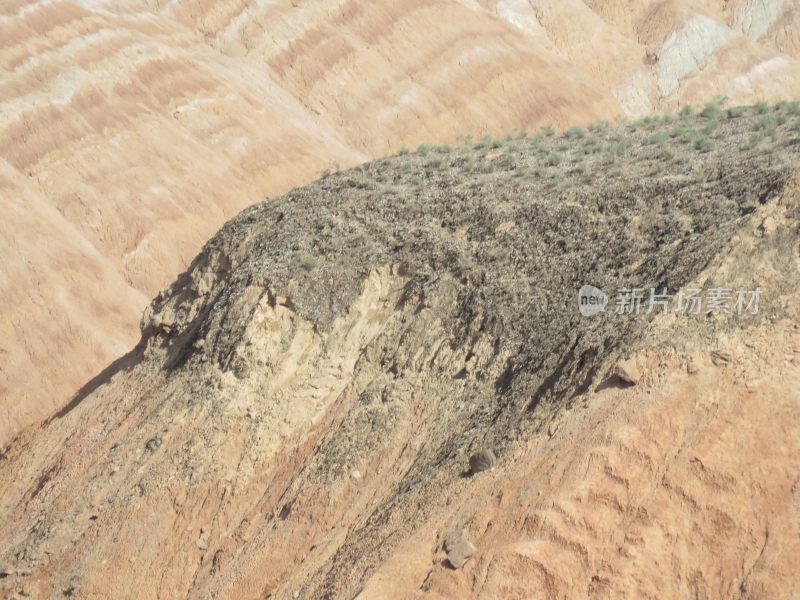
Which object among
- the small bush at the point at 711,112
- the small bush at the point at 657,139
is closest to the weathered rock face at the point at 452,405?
the small bush at the point at 657,139

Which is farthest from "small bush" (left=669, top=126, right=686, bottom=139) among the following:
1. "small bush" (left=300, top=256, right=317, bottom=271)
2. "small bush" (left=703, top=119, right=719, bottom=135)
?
"small bush" (left=300, top=256, right=317, bottom=271)

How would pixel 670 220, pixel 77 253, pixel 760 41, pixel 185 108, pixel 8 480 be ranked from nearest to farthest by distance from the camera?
1. pixel 670 220
2. pixel 8 480
3. pixel 77 253
4. pixel 185 108
5. pixel 760 41

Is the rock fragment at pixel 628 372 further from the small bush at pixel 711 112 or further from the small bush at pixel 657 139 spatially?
the small bush at pixel 711 112

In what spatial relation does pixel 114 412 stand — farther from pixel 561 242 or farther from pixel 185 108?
pixel 185 108

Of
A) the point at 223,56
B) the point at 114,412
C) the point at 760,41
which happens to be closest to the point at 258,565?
the point at 114,412

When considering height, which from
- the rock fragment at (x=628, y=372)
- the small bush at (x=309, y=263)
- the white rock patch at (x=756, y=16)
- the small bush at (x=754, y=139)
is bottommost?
the white rock patch at (x=756, y=16)

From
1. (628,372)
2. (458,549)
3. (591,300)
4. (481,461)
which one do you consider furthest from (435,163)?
(458,549)
